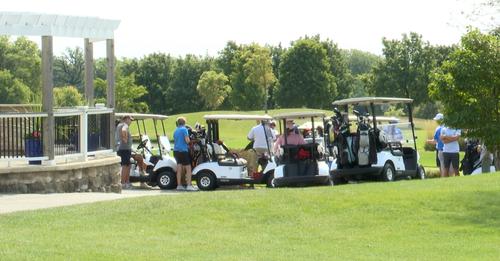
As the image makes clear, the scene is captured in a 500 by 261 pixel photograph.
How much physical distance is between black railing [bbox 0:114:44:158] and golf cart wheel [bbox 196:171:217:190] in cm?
572

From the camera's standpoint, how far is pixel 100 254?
10.3 meters

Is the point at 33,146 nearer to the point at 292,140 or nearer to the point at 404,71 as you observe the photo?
the point at 292,140

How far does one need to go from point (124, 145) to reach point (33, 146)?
187 inches

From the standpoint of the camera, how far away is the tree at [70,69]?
7544 cm

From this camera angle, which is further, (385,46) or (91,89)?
(385,46)

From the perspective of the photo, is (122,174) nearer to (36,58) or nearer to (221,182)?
(221,182)

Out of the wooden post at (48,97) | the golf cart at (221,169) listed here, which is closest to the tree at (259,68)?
the golf cart at (221,169)

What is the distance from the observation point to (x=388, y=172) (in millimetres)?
21938

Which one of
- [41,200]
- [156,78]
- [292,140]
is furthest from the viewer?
[156,78]

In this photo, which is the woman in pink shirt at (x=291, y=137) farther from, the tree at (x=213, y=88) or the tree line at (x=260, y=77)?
the tree at (x=213, y=88)

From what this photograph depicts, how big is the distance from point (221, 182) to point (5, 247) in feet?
41.6

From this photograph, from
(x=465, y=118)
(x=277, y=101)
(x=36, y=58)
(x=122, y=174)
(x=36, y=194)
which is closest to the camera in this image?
(x=36, y=194)

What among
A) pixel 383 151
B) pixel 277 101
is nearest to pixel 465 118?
pixel 383 151

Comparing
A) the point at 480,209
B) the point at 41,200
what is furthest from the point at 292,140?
the point at 480,209
